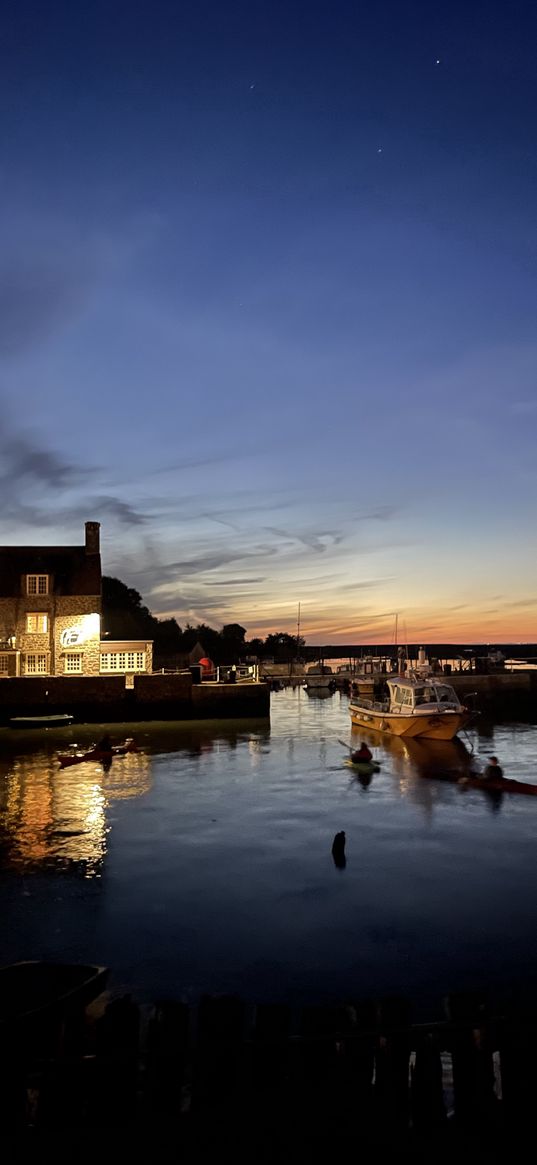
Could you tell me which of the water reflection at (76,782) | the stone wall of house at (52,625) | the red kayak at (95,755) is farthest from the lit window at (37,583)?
the red kayak at (95,755)

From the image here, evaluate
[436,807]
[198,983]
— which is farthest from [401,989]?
[436,807]

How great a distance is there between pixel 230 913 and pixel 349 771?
2443 cm

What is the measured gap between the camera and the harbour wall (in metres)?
65.0

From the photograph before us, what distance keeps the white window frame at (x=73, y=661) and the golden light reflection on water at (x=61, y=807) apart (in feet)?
72.2

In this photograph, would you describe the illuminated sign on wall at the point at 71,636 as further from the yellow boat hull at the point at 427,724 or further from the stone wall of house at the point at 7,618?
the yellow boat hull at the point at 427,724

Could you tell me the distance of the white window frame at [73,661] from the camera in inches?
2744

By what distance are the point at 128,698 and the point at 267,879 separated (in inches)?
1843

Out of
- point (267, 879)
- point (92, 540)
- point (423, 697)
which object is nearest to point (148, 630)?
point (92, 540)

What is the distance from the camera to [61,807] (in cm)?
3238

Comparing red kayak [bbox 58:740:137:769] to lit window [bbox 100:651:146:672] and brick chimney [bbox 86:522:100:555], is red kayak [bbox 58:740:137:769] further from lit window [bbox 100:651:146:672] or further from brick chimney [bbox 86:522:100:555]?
brick chimney [bbox 86:522:100:555]

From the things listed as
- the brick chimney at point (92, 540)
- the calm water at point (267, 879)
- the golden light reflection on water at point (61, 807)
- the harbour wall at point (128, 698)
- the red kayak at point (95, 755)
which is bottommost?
the calm water at point (267, 879)

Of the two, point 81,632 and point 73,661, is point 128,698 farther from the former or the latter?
point 81,632

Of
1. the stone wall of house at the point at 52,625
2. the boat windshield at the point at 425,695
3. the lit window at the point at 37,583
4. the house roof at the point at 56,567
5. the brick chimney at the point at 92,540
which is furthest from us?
the brick chimney at the point at 92,540

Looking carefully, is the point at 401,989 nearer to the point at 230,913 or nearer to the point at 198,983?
the point at 198,983
